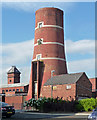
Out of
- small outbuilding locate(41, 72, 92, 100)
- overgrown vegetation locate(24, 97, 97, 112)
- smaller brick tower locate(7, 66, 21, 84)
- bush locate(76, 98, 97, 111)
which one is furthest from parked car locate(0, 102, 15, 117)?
smaller brick tower locate(7, 66, 21, 84)

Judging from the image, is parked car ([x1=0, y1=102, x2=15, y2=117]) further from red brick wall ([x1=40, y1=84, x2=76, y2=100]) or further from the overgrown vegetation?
red brick wall ([x1=40, y1=84, x2=76, y2=100])

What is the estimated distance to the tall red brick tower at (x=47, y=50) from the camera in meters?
48.5

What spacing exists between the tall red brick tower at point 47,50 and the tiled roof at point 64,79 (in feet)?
6.52

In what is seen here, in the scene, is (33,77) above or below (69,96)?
above

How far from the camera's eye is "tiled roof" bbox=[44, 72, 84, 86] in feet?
140

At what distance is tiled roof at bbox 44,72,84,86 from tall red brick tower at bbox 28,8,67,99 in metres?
1.99

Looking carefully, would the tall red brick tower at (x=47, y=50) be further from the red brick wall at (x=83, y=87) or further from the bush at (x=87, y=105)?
the bush at (x=87, y=105)

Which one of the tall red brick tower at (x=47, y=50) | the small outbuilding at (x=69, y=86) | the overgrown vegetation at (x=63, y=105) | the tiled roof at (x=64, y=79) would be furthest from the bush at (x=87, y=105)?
the tall red brick tower at (x=47, y=50)

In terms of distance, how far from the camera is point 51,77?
157ft

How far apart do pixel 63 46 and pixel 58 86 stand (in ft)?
33.1

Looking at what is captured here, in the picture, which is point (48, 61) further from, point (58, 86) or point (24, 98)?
point (24, 98)

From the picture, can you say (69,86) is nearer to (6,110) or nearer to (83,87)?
(83,87)

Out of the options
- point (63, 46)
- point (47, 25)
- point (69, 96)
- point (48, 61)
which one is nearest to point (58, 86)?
point (69, 96)

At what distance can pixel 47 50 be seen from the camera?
1921 inches
